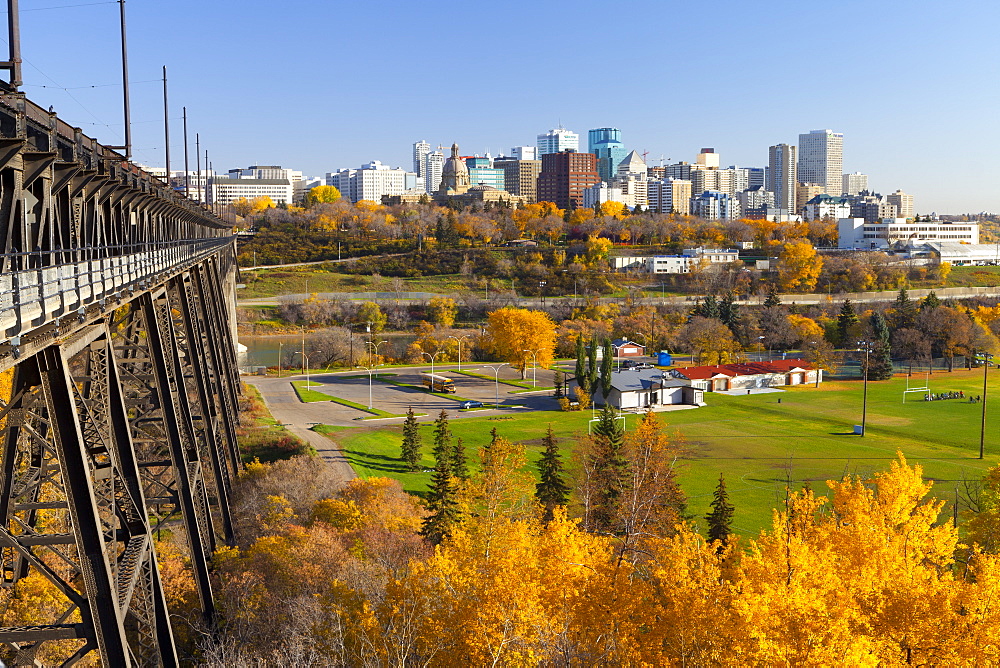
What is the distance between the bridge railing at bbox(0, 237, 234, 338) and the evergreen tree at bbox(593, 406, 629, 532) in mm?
19844

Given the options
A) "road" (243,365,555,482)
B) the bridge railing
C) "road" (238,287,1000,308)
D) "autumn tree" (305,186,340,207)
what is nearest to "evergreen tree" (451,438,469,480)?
"road" (243,365,555,482)

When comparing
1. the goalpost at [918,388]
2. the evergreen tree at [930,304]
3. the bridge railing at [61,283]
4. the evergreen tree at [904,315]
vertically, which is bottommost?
the goalpost at [918,388]

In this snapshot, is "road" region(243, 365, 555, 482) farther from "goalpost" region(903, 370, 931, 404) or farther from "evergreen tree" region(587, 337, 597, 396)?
"goalpost" region(903, 370, 931, 404)

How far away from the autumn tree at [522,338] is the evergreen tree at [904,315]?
144 ft

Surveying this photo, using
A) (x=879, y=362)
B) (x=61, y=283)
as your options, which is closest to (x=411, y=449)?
(x=61, y=283)

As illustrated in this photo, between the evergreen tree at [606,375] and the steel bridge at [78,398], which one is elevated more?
the steel bridge at [78,398]

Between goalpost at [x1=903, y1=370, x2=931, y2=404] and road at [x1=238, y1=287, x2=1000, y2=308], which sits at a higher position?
road at [x1=238, y1=287, x2=1000, y2=308]

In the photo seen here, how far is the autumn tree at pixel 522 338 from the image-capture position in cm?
7525

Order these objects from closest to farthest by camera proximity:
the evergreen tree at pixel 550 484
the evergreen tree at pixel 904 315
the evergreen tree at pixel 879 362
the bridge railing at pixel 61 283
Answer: the bridge railing at pixel 61 283 → the evergreen tree at pixel 550 484 → the evergreen tree at pixel 879 362 → the evergreen tree at pixel 904 315

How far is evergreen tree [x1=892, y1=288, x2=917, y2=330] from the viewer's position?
9594 centimetres

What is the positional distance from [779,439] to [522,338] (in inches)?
1088

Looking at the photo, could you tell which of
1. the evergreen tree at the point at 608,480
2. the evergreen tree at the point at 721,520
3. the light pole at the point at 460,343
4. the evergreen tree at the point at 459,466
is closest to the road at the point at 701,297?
the light pole at the point at 460,343

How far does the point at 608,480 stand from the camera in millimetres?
36281

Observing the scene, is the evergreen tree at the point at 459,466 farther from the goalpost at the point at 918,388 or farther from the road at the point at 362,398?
the goalpost at the point at 918,388
